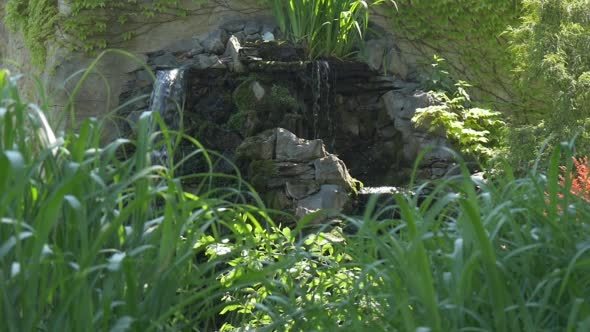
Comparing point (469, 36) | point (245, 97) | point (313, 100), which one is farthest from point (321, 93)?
point (469, 36)

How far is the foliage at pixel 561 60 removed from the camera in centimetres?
666

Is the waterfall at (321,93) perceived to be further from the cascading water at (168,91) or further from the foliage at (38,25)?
the foliage at (38,25)

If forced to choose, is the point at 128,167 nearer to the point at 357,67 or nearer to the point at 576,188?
the point at 576,188

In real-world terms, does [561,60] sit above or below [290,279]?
below

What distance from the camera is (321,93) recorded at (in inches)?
333

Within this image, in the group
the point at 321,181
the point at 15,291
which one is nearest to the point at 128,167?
the point at 15,291

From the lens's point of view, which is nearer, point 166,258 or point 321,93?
point 166,258

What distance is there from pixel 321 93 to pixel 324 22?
73cm

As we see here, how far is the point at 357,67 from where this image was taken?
8781mm

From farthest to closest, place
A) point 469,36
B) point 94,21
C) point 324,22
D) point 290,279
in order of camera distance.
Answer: point 469,36 < point 94,21 < point 324,22 < point 290,279

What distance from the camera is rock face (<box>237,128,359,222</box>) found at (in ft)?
23.2

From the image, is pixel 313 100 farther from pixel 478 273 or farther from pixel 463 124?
pixel 478 273

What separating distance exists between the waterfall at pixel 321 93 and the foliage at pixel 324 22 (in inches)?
9.7

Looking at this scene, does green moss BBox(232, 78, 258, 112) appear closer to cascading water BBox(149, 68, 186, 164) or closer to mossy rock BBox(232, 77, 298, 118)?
mossy rock BBox(232, 77, 298, 118)
